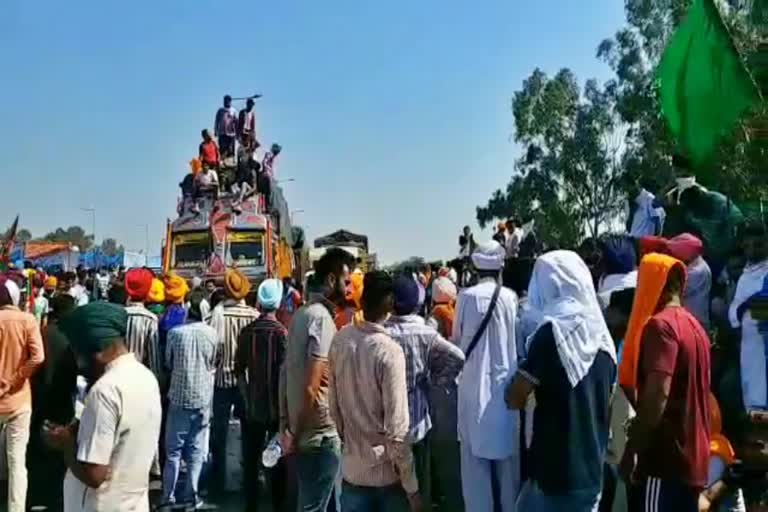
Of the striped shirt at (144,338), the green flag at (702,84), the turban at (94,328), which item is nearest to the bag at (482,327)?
the green flag at (702,84)

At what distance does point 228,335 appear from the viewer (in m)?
8.42

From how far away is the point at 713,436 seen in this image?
558 centimetres

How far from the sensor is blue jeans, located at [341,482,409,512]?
466 centimetres

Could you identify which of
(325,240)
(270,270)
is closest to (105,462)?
(270,270)

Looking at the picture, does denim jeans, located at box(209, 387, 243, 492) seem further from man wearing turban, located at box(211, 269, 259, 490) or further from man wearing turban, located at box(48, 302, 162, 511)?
man wearing turban, located at box(48, 302, 162, 511)

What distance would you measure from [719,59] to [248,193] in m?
16.3

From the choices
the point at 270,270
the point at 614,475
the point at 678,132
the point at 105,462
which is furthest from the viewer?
the point at 270,270

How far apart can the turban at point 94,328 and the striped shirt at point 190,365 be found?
398cm

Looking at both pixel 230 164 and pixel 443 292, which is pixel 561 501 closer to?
pixel 443 292

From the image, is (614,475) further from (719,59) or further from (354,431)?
(719,59)

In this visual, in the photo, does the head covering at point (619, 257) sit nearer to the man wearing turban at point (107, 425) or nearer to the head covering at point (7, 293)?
the man wearing turban at point (107, 425)

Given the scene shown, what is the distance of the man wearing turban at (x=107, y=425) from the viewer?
11.9 ft

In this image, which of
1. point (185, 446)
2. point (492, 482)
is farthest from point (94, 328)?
point (185, 446)

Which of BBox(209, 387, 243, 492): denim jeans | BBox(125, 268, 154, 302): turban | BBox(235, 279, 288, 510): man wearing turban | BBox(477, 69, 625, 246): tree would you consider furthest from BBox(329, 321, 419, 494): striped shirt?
BBox(477, 69, 625, 246): tree
